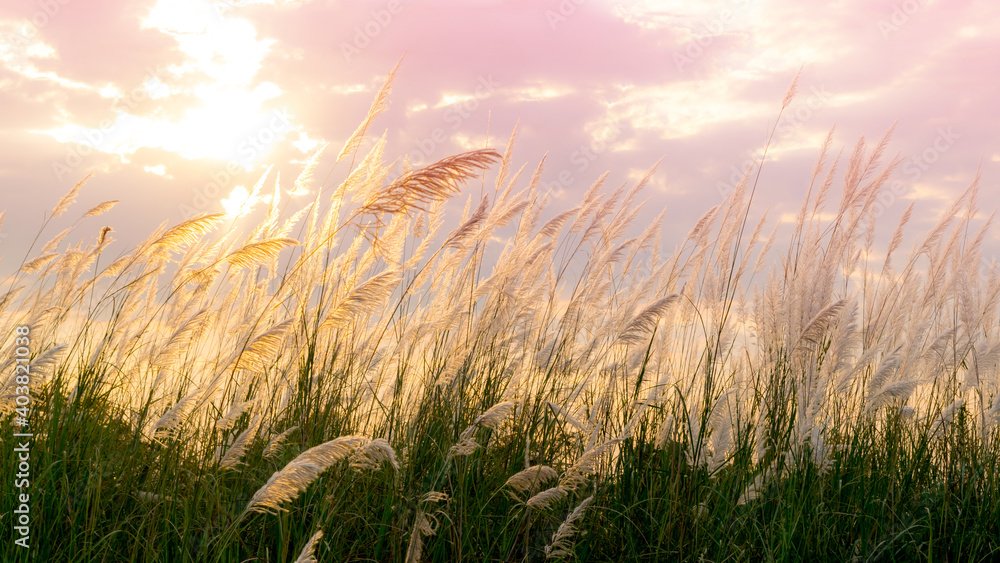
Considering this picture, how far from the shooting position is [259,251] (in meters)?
2.31

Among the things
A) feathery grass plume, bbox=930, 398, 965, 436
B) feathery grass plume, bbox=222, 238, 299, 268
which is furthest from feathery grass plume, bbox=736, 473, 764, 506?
feathery grass plume, bbox=222, 238, 299, 268

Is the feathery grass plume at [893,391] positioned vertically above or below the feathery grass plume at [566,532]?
above

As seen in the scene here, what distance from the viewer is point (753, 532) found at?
2156 mm

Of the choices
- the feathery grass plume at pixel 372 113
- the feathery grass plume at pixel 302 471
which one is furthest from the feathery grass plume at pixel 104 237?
the feathery grass plume at pixel 302 471

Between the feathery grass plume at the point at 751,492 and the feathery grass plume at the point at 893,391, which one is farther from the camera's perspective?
the feathery grass plume at the point at 893,391

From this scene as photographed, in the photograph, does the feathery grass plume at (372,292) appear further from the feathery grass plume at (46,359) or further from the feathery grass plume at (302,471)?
the feathery grass plume at (302,471)

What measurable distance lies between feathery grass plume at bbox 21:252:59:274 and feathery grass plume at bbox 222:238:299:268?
2.06m

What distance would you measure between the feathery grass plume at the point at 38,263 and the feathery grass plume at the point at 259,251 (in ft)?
6.76

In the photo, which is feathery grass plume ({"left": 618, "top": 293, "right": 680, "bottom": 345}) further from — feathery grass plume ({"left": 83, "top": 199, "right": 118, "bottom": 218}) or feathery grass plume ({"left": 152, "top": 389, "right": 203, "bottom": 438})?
feathery grass plume ({"left": 83, "top": 199, "right": 118, "bottom": 218})

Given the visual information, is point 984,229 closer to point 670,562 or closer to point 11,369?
point 670,562

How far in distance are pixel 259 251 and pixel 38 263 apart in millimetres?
2196

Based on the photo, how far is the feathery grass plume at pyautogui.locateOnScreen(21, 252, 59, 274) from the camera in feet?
11.9

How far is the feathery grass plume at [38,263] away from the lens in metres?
3.62

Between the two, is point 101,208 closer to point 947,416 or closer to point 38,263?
point 38,263
